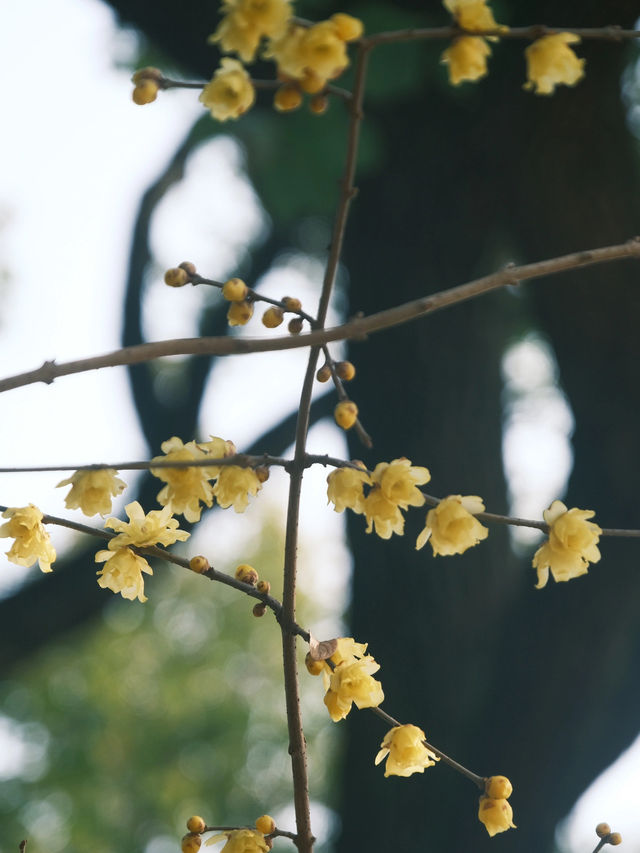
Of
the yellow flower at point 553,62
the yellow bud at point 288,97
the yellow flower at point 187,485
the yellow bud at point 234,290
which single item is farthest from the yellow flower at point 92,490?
the yellow flower at point 553,62

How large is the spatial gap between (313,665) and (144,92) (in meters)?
0.35

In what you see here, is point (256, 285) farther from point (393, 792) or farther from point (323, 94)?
point (323, 94)

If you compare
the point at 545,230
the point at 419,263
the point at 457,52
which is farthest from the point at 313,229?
the point at 457,52

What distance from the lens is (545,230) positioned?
1826 mm

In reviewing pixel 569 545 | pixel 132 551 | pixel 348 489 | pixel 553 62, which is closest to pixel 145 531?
pixel 132 551

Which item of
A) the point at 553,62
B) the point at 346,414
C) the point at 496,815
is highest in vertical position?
the point at 553,62

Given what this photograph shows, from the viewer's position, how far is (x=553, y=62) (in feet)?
1.64

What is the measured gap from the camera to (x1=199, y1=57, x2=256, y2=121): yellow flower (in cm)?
45

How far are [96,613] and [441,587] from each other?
30.6 inches

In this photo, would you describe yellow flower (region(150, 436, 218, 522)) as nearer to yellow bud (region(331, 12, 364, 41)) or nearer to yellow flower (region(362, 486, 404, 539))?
yellow flower (region(362, 486, 404, 539))

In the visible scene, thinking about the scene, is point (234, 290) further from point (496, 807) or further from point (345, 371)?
point (496, 807)

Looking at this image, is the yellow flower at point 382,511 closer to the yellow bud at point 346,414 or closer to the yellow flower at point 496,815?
the yellow bud at point 346,414

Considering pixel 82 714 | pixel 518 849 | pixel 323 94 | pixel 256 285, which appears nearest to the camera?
pixel 323 94

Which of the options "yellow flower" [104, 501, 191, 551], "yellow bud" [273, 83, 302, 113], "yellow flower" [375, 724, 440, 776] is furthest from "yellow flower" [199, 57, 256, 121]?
"yellow flower" [375, 724, 440, 776]
